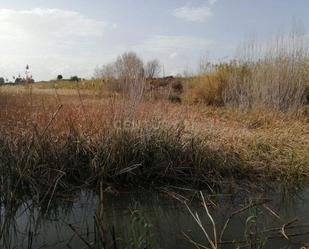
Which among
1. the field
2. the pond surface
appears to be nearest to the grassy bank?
the field

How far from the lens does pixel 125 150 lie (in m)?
5.30

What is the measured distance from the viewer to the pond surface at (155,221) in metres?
3.35

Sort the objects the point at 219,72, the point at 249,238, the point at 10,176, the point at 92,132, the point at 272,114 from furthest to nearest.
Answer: the point at 219,72
the point at 272,114
the point at 92,132
the point at 10,176
the point at 249,238

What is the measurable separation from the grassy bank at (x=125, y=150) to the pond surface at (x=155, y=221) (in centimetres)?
36

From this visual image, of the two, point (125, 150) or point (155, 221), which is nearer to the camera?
point (155, 221)

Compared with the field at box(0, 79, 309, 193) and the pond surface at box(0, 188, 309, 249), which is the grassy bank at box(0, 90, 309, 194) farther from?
the pond surface at box(0, 188, 309, 249)

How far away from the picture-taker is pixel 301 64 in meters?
11.4

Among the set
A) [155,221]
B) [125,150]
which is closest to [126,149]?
[125,150]

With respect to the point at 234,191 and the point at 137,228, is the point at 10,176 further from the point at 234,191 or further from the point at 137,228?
the point at 234,191

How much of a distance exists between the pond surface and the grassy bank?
0.36 meters

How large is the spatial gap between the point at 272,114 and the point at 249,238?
7.10m

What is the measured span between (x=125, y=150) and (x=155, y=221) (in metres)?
1.41

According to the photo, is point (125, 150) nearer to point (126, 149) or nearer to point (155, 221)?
point (126, 149)

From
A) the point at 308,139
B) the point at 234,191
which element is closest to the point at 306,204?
the point at 234,191
